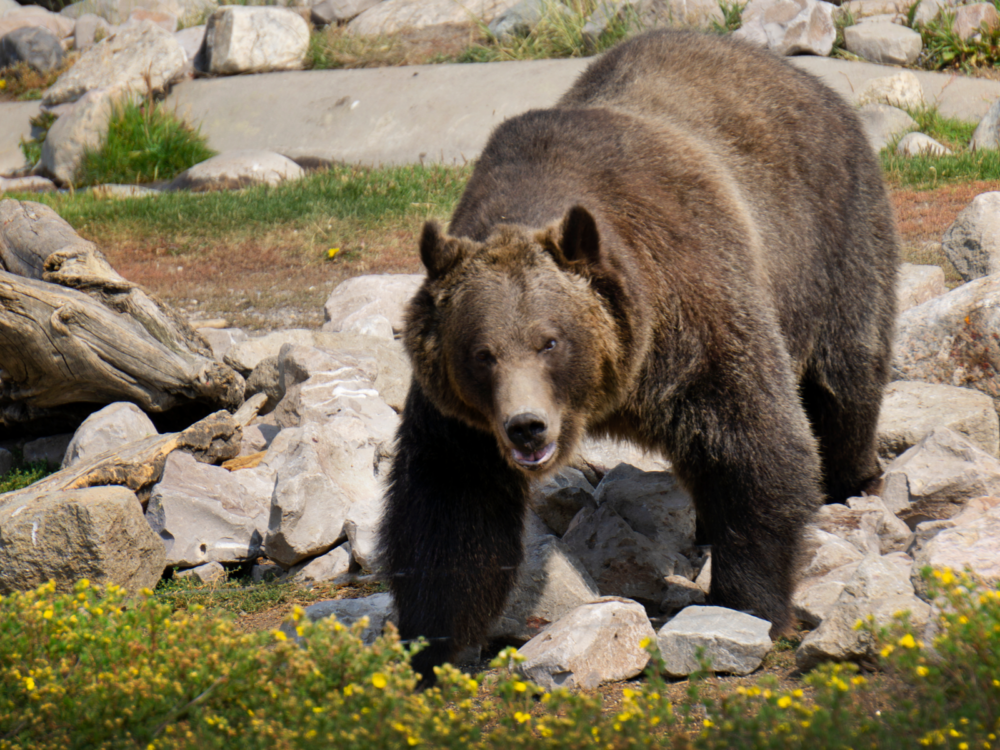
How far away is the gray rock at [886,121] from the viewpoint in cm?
1173

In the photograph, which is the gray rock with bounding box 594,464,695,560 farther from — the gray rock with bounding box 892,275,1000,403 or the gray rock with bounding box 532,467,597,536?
the gray rock with bounding box 892,275,1000,403

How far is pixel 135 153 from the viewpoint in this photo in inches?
541

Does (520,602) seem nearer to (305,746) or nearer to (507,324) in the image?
(507,324)

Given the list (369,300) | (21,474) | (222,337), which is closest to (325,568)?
(21,474)

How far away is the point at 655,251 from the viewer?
378cm

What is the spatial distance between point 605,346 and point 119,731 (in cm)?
196

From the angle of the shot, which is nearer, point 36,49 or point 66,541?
point 66,541

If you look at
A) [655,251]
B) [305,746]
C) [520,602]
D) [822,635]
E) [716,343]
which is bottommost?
[520,602]

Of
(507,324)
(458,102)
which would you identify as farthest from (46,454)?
(458,102)

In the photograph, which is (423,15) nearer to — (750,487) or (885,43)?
(885,43)

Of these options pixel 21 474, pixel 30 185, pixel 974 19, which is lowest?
pixel 30 185

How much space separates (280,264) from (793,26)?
7981 millimetres

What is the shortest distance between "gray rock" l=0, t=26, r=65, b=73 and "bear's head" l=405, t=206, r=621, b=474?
16.9 metres

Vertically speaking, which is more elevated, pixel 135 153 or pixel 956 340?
pixel 956 340
